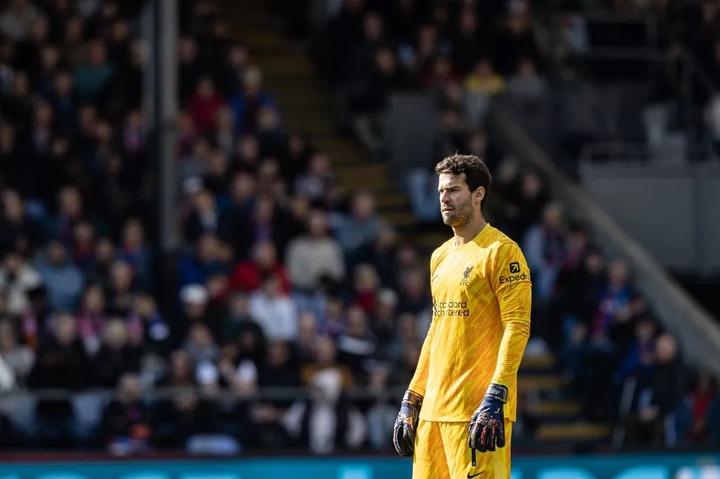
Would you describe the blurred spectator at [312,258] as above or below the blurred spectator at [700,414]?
above

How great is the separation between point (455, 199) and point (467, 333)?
2.19ft

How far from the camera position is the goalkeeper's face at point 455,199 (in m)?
8.75

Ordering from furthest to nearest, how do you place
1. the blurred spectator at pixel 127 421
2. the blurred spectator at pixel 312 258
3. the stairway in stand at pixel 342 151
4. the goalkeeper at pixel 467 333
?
the stairway in stand at pixel 342 151
the blurred spectator at pixel 312 258
the blurred spectator at pixel 127 421
the goalkeeper at pixel 467 333

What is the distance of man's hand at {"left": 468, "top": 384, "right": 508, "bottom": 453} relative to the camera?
8305 mm

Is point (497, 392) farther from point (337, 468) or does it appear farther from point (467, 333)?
point (337, 468)

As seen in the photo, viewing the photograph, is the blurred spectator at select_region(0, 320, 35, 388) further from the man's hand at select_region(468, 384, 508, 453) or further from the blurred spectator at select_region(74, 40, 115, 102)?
the man's hand at select_region(468, 384, 508, 453)

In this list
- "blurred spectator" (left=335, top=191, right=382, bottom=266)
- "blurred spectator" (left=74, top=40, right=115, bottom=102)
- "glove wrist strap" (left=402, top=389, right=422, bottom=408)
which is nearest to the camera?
"glove wrist strap" (left=402, top=389, right=422, bottom=408)

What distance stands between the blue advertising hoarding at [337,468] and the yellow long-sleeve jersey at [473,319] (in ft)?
17.3

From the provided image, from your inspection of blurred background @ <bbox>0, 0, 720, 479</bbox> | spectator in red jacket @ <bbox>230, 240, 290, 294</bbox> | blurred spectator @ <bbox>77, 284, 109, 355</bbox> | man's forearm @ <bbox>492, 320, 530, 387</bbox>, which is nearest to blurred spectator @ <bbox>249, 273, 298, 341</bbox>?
blurred background @ <bbox>0, 0, 720, 479</bbox>

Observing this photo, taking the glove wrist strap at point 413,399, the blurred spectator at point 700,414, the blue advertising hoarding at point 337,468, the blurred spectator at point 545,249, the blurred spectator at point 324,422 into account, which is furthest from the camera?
the blurred spectator at point 545,249

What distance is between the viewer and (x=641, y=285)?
19281mm

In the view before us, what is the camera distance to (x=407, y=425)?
8969mm

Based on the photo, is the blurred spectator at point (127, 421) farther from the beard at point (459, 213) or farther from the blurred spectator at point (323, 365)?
the beard at point (459, 213)

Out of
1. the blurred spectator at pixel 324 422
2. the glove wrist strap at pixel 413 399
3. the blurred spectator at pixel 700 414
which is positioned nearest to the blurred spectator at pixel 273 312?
the blurred spectator at pixel 324 422
